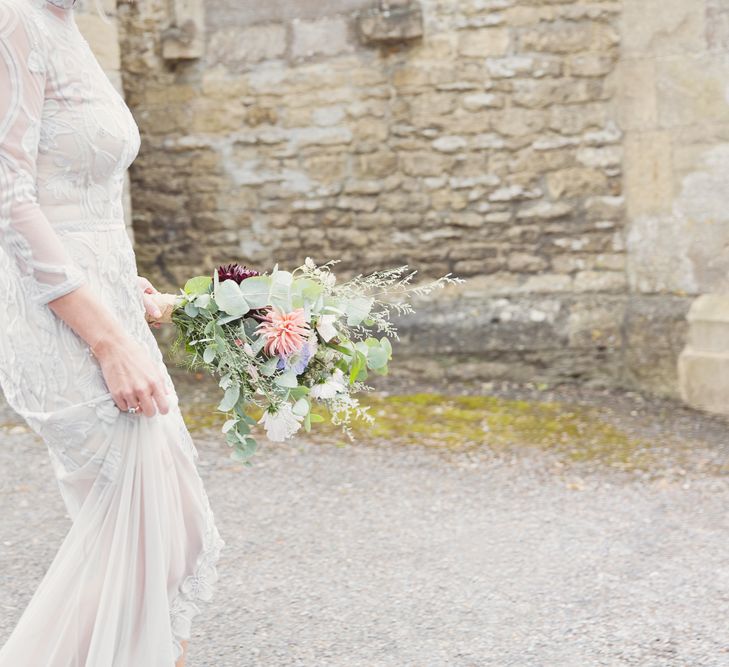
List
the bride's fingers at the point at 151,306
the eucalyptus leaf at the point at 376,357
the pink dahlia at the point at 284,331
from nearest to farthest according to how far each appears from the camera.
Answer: the pink dahlia at the point at 284,331 < the bride's fingers at the point at 151,306 < the eucalyptus leaf at the point at 376,357

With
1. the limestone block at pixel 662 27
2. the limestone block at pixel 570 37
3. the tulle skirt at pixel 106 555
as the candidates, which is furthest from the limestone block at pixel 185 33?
the tulle skirt at pixel 106 555

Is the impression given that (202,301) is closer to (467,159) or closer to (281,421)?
(281,421)

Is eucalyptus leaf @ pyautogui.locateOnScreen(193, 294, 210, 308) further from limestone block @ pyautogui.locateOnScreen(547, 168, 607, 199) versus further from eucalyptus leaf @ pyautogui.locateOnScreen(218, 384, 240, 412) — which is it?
limestone block @ pyautogui.locateOnScreen(547, 168, 607, 199)

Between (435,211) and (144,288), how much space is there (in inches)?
195

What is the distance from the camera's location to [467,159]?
23.4ft

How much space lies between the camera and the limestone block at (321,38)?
7.26m

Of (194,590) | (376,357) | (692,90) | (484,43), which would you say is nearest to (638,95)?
(692,90)

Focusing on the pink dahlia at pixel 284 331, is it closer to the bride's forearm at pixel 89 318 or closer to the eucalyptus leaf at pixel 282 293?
the eucalyptus leaf at pixel 282 293

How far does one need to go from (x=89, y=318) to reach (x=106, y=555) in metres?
0.50

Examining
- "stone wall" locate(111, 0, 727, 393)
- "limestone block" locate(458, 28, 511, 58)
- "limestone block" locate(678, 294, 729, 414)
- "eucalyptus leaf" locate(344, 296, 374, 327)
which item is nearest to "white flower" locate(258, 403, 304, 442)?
"eucalyptus leaf" locate(344, 296, 374, 327)

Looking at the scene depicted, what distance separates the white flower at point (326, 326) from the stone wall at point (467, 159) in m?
4.96

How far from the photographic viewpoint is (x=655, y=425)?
634 cm

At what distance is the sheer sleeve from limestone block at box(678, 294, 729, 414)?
210 inches

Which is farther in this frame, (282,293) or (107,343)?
(282,293)
